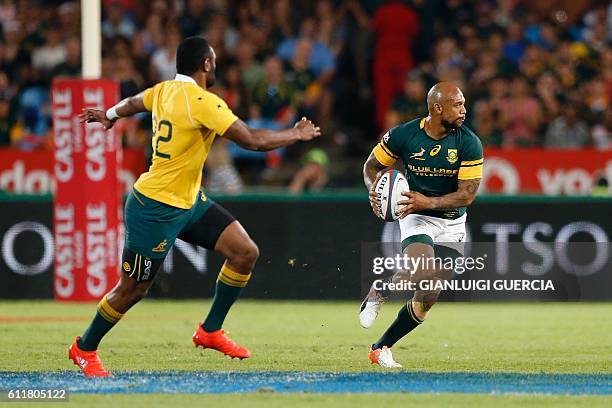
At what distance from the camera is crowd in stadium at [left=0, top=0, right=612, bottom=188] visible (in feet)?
60.0

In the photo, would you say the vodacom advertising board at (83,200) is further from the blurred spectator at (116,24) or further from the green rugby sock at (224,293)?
the blurred spectator at (116,24)

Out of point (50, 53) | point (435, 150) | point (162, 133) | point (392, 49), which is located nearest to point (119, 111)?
point (162, 133)

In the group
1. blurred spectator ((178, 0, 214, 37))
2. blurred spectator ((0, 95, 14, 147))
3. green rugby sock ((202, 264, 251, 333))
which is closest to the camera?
green rugby sock ((202, 264, 251, 333))

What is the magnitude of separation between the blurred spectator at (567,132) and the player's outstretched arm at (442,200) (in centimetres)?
846

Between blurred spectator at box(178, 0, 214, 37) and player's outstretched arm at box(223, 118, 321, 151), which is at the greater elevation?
player's outstretched arm at box(223, 118, 321, 151)

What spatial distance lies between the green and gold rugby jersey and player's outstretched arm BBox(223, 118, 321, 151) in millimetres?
1203

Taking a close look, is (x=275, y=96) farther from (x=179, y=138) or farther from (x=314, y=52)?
(x=179, y=138)

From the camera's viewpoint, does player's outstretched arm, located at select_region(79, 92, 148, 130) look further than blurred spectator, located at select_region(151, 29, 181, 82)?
No

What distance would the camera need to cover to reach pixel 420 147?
9.95 metres

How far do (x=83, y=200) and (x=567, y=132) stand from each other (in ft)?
22.4

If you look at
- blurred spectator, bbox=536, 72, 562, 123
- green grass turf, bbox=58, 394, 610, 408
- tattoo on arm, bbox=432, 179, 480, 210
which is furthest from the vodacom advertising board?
green grass turf, bbox=58, 394, 610, 408

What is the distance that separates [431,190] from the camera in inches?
393

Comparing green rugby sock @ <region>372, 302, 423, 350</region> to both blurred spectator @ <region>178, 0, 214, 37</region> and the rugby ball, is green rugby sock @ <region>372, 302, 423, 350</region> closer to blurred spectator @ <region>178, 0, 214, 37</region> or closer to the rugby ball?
the rugby ball

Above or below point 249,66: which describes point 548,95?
below
